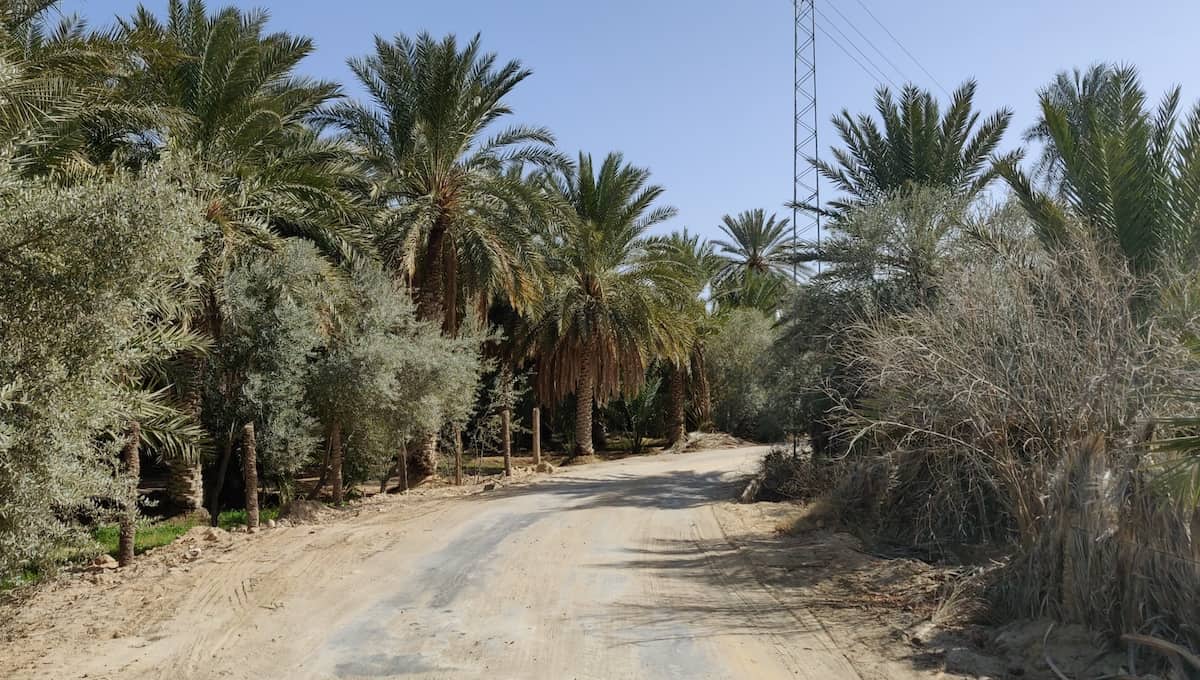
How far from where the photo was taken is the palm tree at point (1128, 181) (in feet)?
34.8

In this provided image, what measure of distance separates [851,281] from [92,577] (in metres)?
13.3

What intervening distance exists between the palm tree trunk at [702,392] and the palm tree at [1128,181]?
2488cm

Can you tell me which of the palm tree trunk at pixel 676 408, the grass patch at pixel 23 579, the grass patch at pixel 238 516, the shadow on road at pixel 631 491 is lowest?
the grass patch at pixel 238 516

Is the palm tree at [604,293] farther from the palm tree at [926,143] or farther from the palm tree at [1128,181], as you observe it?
the palm tree at [1128,181]

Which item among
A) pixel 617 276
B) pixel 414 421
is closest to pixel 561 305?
pixel 617 276

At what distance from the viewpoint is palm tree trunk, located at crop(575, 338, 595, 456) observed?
1131 inches

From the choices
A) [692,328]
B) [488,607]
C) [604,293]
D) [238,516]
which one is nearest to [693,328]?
[692,328]

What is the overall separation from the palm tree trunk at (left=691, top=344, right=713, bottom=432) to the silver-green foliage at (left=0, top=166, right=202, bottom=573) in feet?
101

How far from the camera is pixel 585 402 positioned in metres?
29.6

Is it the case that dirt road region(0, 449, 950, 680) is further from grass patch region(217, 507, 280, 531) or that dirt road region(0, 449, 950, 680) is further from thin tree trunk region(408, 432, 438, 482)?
thin tree trunk region(408, 432, 438, 482)

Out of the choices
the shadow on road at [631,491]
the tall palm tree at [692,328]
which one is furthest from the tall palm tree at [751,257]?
the shadow on road at [631,491]

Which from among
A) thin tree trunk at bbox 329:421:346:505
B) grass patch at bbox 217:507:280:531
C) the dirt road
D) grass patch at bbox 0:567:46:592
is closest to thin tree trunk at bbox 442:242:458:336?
thin tree trunk at bbox 329:421:346:505

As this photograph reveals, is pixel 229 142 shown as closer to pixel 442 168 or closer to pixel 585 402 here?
pixel 442 168

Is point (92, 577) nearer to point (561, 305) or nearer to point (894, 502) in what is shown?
point (894, 502)
